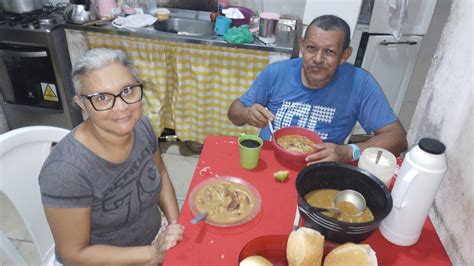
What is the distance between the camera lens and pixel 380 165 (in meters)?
1.21

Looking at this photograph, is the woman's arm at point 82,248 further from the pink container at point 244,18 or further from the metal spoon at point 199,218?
the pink container at point 244,18

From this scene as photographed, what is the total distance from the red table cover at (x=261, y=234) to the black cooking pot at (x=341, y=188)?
114 mm

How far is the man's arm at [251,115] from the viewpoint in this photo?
165 cm

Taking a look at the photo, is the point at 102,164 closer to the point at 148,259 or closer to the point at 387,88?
the point at 148,259

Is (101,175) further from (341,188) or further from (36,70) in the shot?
(36,70)

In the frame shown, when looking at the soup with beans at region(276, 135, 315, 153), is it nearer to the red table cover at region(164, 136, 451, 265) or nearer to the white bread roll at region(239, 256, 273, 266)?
the red table cover at region(164, 136, 451, 265)

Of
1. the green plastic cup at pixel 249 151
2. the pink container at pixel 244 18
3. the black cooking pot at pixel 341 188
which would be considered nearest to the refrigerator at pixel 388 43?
the pink container at pixel 244 18

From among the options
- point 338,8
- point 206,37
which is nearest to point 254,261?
point 206,37

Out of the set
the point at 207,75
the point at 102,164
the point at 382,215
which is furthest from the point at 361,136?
the point at 102,164

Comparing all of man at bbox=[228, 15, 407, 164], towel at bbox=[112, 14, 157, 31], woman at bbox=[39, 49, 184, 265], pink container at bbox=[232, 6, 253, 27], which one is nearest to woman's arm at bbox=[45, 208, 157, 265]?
woman at bbox=[39, 49, 184, 265]

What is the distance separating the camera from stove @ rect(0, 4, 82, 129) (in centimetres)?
277

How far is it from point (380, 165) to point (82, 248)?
1.08 m

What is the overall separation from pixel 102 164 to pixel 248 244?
1.89ft

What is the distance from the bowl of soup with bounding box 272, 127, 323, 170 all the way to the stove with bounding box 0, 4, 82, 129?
219 centimetres
